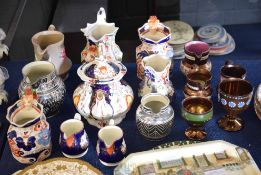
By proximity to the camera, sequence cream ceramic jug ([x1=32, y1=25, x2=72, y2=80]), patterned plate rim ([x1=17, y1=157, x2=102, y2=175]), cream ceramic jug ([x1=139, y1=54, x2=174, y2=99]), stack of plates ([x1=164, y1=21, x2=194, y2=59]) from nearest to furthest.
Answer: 1. patterned plate rim ([x1=17, y1=157, x2=102, y2=175])
2. cream ceramic jug ([x1=139, y1=54, x2=174, y2=99])
3. cream ceramic jug ([x1=32, y1=25, x2=72, y2=80])
4. stack of plates ([x1=164, y1=21, x2=194, y2=59])

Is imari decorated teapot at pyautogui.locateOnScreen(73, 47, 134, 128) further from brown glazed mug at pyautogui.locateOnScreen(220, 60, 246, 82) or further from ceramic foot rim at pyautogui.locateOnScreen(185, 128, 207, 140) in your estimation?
brown glazed mug at pyautogui.locateOnScreen(220, 60, 246, 82)

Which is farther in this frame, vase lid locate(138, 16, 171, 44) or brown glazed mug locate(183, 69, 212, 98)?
vase lid locate(138, 16, 171, 44)

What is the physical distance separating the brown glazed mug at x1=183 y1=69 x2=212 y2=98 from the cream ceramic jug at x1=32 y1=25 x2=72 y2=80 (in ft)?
1.17

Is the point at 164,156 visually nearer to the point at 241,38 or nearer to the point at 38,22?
the point at 38,22

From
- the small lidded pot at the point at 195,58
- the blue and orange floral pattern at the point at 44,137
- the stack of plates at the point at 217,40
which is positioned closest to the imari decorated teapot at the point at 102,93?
the blue and orange floral pattern at the point at 44,137

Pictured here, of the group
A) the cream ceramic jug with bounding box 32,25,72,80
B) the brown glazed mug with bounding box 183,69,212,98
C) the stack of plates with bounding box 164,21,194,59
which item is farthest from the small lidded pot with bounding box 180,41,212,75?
the stack of plates with bounding box 164,21,194,59

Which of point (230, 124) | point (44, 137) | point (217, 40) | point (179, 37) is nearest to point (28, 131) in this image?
point (44, 137)

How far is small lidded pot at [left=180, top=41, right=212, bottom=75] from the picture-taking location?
1.11 meters

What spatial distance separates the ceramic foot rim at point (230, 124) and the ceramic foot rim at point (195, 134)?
54 millimetres

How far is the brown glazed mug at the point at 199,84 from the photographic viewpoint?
1049 mm

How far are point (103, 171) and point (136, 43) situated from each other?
1395 mm

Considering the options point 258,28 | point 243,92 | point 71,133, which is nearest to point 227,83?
point 243,92

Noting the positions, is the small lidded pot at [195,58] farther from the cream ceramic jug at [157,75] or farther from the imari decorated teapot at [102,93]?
the imari decorated teapot at [102,93]

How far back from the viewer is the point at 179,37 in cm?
181
